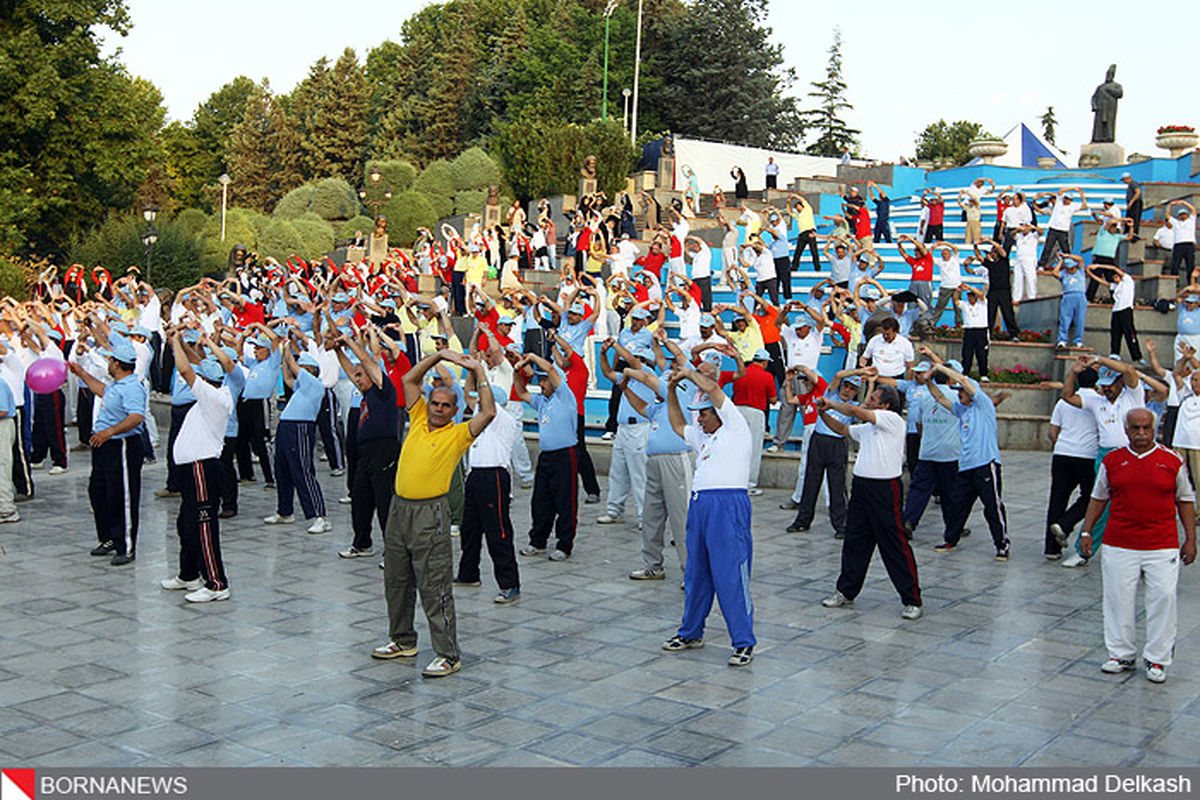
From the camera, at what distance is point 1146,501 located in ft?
24.9

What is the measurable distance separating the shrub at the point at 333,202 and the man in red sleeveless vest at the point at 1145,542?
125ft

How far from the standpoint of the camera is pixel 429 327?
18656 mm

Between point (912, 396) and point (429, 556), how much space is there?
6.03m

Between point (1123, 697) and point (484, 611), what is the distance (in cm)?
438

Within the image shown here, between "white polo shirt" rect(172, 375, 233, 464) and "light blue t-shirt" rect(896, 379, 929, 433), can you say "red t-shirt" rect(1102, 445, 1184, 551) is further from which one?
"white polo shirt" rect(172, 375, 233, 464)

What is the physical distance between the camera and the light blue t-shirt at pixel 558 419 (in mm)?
10453

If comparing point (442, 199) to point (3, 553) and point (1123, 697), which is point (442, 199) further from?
point (1123, 697)

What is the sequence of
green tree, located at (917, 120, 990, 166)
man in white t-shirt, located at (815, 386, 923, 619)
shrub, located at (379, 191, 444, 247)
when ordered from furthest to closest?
green tree, located at (917, 120, 990, 166)
shrub, located at (379, 191, 444, 247)
man in white t-shirt, located at (815, 386, 923, 619)

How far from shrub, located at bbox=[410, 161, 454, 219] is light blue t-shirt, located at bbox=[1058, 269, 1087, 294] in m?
24.4

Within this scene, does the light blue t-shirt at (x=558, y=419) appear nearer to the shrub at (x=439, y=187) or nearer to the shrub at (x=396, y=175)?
the shrub at (x=439, y=187)

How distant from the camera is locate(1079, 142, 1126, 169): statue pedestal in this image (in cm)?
3288

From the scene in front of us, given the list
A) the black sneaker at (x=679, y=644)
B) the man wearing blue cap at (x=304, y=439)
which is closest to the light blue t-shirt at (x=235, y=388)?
the man wearing blue cap at (x=304, y=439)

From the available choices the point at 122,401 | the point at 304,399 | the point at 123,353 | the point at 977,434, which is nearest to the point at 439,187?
the point at 304,399

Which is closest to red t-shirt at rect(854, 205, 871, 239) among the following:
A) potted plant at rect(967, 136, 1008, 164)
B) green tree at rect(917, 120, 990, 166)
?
potted plant at rect(967, 136, 1008, 164)
